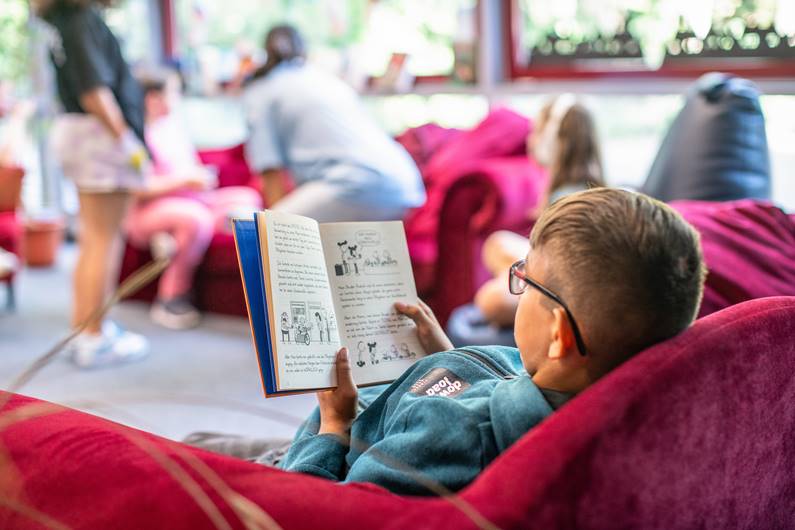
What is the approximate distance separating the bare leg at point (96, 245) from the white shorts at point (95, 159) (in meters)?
0.05

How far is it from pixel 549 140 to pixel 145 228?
2.21 metres

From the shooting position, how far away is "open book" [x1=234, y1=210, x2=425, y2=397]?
4.14 ft

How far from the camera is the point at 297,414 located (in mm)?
3150

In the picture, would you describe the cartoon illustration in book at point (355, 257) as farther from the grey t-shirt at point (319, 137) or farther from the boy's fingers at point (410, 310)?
the grey t-shirt at point (319, 137)

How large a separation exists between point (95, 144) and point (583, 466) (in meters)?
3.27

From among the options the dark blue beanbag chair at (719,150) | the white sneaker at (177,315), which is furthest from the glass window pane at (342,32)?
the dark blue beanbag chair at (719,150)

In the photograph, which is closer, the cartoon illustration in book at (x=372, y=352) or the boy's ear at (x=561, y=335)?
the boy's ear at (x=561, y=335)

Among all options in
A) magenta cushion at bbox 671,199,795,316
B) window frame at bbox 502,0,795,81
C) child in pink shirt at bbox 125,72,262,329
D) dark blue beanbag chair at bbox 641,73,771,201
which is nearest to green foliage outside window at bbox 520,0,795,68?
window frame at bbox 502,0,795,81

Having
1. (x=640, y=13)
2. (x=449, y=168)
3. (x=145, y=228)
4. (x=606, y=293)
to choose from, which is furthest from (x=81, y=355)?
(x=606, y=293)

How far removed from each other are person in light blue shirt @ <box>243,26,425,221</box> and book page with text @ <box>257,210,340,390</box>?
2.14 m

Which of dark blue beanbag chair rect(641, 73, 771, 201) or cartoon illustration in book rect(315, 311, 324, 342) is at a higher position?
cartoon illustration in book rect(315, 311, 324, 342)

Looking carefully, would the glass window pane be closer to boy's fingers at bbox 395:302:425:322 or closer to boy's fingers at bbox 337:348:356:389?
boy's fingers at bbox 395:302:425:322

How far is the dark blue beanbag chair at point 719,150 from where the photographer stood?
2.82 metres

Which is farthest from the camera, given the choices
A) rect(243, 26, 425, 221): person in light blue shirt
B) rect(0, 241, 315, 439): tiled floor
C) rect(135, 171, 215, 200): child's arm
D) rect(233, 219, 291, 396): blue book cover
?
rect(135, 171, 215, 200): child's arm
